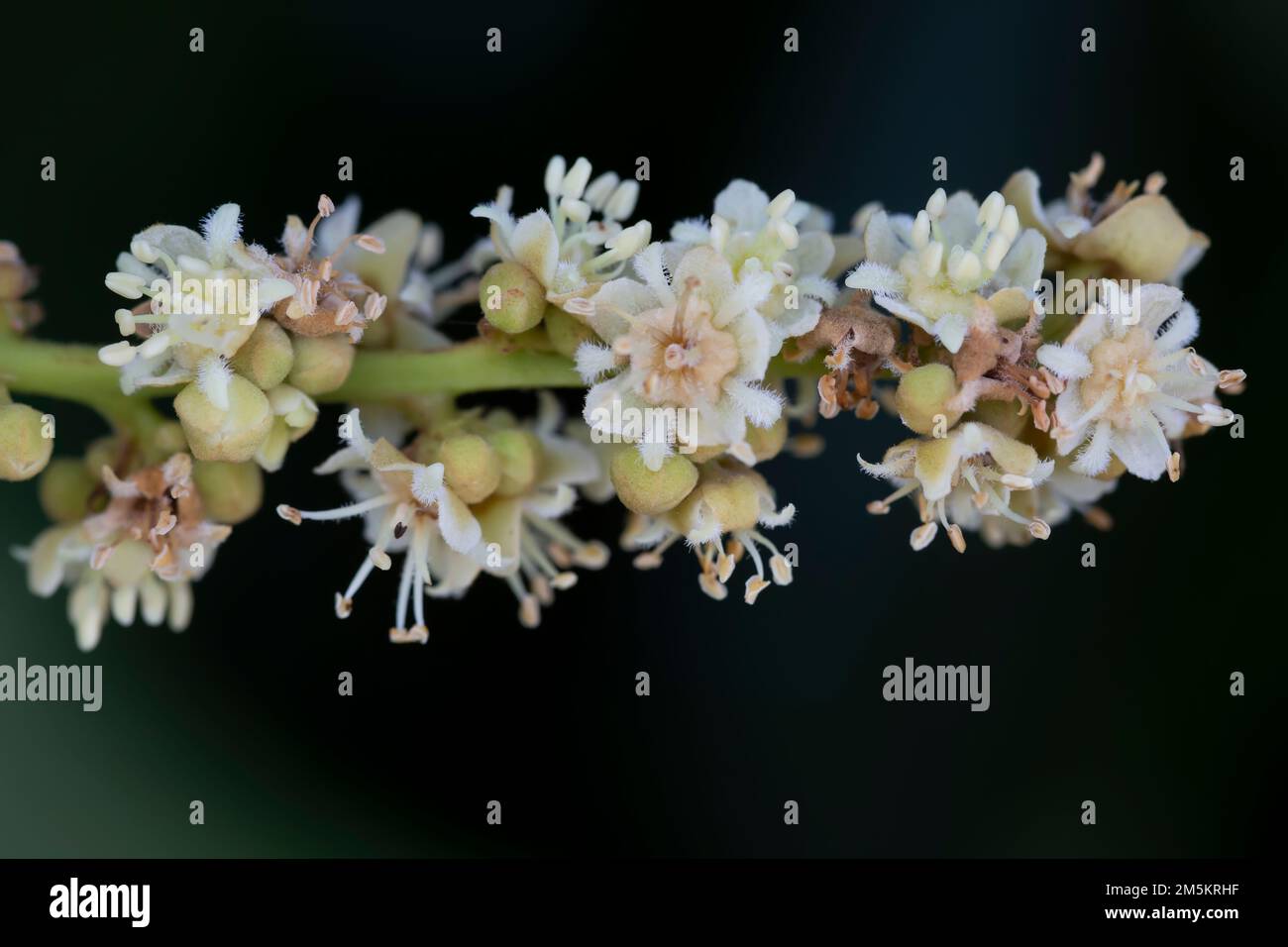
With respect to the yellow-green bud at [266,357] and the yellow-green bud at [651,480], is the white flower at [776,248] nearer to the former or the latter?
the yellow-green bud at [651,480]

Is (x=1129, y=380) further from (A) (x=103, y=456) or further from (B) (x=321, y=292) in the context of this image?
(A) (x=103, y=456)

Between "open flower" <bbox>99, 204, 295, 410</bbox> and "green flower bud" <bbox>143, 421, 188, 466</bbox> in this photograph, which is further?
"green flower bud" <bbox>143, 421, 188, 466</bbox>

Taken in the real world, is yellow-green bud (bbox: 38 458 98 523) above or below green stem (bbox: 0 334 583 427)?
below

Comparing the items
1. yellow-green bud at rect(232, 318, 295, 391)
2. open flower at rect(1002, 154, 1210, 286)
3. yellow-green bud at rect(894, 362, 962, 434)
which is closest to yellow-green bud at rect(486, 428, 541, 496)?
yellow-green bud at rect(232, 318, 295, 391)

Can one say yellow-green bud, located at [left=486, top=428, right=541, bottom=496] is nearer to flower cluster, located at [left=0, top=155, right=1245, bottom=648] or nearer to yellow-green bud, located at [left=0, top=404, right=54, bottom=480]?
flower cluster, located at [left=0, top=155, right=1245, bottom=648]

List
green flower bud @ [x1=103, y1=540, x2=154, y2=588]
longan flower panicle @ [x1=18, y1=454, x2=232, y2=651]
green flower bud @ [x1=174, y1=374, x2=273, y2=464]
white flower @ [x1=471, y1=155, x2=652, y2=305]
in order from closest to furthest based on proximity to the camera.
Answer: green flower bud @ [x1=174, y1=374, x2=273, y2=464]
white flower @ [x1=471, y1=155, x2=652, y2=305]
longan flower panicle @ [x1=18, y1=454, x2=232, y2=651]
green flower bud @ [x1=103, y1=540, x2=154, y2=588]

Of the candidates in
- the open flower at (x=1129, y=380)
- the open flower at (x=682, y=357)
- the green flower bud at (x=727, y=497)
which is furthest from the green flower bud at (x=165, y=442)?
the open flower at (x=1129, y=380)

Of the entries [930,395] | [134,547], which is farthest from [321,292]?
[930,395]
